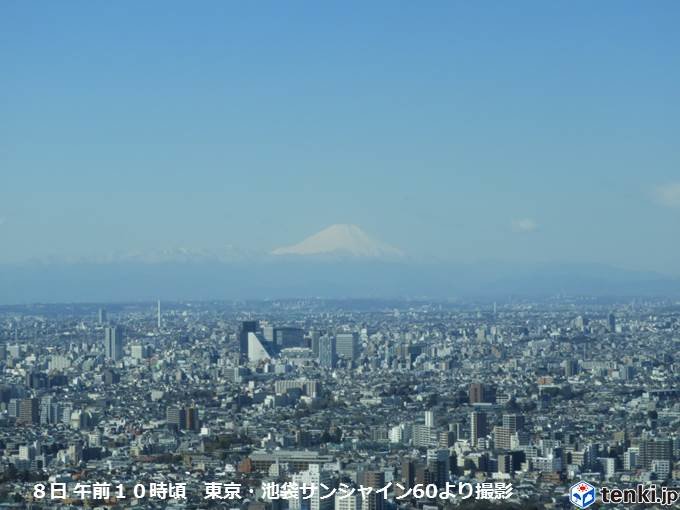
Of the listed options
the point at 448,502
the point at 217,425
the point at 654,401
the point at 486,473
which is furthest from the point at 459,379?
the point at 448,502

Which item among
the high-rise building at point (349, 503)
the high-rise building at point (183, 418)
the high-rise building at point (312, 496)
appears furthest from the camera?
the high-rise building at point (183, 418)

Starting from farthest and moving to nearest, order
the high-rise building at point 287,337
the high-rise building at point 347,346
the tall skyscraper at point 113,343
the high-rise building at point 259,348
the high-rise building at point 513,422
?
the high-rise building at point 287,337
the tall skyscraper at point 113,343
the high-rise building at point 259,348
the high-rise building at point 347,346
the high-rise building at point 513,422

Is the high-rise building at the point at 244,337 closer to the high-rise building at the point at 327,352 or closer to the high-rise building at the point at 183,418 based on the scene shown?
the high-rise building at the point at 327,352

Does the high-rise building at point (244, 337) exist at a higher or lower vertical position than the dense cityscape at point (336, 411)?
higher

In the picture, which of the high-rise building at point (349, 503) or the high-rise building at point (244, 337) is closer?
the high-rise building at point (349, 503)

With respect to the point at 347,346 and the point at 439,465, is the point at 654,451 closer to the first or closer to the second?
the point at 439,465

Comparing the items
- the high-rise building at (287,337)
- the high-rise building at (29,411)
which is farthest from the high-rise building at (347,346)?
the high-rise building at (29,411)

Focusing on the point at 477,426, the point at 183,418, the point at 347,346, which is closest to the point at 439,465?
the point at 477,426
